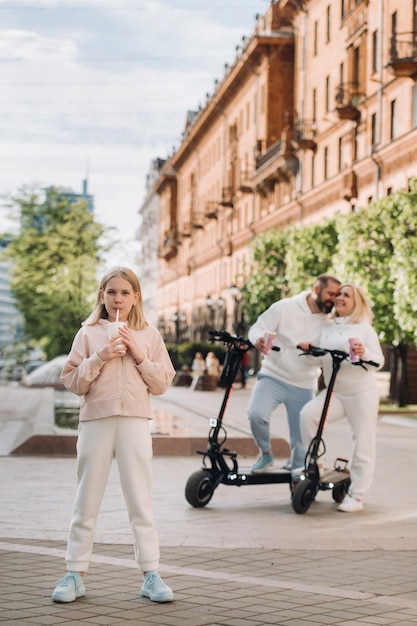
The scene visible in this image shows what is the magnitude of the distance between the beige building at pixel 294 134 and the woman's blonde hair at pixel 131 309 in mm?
33225

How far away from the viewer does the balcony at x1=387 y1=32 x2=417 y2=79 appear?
38.8m

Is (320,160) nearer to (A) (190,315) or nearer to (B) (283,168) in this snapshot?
(B) (283,168)

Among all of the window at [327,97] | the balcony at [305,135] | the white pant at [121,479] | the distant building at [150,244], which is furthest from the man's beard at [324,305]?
the distant building at [150,244]

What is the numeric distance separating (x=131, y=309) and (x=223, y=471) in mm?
4248

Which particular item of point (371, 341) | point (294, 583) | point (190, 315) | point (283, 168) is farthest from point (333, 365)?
point (190, 315)

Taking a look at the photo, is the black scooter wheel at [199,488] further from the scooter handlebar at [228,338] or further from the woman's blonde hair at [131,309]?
the woman's blonde hair at [131,309]

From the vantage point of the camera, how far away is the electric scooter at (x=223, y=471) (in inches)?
412

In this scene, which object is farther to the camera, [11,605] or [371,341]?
[371,341]

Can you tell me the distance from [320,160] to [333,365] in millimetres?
42537

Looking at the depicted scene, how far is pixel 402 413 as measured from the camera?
3128 centimetres

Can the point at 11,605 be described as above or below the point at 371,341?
below

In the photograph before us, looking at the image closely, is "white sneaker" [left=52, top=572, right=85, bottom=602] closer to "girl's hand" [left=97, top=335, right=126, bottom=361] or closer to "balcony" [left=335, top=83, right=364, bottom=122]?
"girl's hand" [left=97, top=335, right=126, bottom=361]

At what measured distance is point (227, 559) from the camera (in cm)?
789

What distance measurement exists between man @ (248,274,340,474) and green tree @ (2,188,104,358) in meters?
51.6
